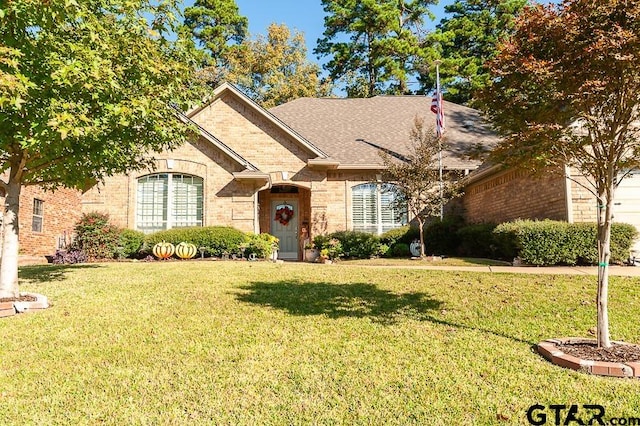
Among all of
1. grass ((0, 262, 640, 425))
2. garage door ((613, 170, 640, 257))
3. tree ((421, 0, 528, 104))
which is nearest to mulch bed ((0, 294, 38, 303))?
grass ((0, 262, 640, 425))

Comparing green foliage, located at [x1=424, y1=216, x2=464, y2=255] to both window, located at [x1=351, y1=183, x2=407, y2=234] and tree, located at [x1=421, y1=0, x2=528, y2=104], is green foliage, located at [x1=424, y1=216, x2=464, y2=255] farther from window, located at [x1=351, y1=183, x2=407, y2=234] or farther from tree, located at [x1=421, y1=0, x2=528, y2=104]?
tree, located at [x1=421, y1=0, x2=528, y2=104]

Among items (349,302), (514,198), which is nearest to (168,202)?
(349,302)

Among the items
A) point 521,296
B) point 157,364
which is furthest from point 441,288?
point 157,364

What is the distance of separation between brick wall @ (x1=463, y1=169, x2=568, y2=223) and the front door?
7.61 metres

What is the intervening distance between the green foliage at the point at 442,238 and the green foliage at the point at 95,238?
11.6m

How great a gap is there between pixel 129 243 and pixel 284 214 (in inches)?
265

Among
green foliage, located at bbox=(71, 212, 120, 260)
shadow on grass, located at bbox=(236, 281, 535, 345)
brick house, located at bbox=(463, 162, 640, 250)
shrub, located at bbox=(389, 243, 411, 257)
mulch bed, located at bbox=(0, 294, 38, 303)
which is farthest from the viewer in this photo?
shrub, located at bbox=(389, 243, 411, 257)

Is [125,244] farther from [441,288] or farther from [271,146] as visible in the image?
[441,288]

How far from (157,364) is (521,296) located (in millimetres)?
6271

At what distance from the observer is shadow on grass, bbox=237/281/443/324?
6.78 meters

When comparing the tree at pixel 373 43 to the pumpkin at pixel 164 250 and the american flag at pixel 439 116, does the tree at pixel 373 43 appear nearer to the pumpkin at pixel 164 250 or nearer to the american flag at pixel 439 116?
the american flag at pixel 439 116

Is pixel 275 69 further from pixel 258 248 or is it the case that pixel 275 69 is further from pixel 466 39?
pixel 258 248

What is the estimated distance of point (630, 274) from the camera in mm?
9383

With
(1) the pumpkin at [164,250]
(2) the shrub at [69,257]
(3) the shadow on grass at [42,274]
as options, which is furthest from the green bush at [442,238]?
(2) the shrub at [69,257]
